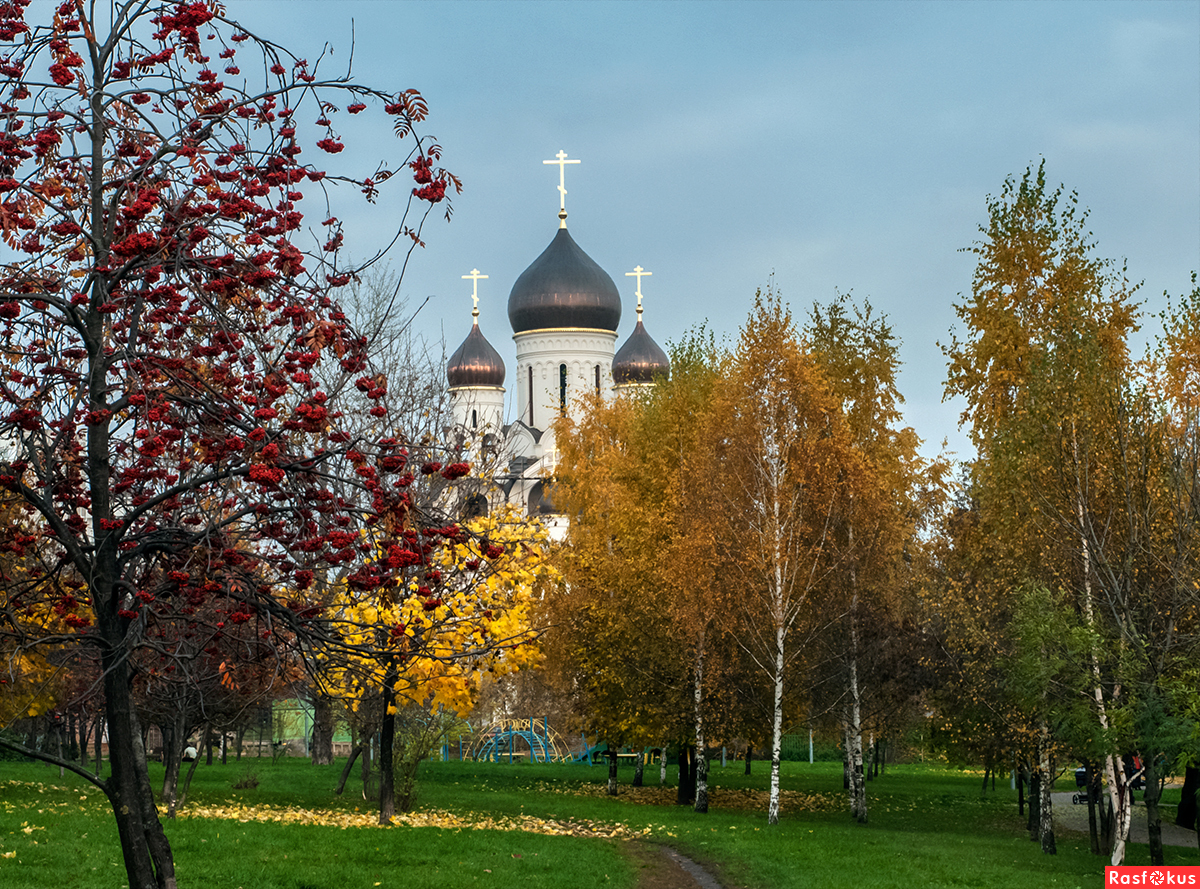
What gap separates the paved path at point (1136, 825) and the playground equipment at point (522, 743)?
2007 centimetres

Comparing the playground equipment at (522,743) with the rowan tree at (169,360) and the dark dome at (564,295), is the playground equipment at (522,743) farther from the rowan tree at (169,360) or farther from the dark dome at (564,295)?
the rowan tree at (169,360)

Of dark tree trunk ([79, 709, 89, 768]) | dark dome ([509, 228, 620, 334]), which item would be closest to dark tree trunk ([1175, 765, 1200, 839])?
dark tree trunk ([79, 709, 89, 768])

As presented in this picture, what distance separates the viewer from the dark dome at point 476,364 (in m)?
68.1

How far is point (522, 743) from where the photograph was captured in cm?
5394

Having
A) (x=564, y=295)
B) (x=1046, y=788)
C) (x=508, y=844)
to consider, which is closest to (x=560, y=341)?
(x=564, y=295)

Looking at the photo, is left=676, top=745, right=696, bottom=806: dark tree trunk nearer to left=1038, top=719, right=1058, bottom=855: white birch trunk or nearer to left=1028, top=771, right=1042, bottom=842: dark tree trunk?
left=1028, top=771, right=1042, bottom=842: dark tree trunk

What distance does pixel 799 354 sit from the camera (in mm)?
24531

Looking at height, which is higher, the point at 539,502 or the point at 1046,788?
the point at 539,502

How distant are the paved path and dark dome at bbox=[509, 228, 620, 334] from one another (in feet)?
112

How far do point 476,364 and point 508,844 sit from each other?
52.9 meters

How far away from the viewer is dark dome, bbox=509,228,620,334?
62594 millimetres

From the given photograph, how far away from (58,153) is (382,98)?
198cm

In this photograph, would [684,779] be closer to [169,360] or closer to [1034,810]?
[1034,810]

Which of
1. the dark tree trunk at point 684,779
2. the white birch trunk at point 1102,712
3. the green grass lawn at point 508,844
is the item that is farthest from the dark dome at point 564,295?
the white birch trunk at point 1102,712
